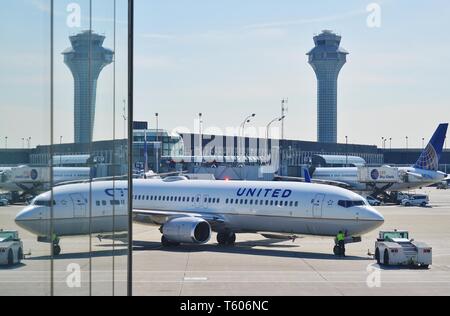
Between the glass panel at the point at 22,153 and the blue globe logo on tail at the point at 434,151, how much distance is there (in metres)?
87.8

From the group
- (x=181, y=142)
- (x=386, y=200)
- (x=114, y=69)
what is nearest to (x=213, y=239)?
(x=114, y=69)

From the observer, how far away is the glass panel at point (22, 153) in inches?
438

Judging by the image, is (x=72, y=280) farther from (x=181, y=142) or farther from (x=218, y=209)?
(x=181, y=142)

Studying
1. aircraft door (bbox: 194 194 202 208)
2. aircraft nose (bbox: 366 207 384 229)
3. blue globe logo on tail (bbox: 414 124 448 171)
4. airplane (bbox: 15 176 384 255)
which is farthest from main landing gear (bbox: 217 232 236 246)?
blue globe logo on tail (bbox: 414 124 448 171)

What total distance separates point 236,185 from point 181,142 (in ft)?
377

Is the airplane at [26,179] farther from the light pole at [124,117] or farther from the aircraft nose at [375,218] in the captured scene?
the aircraft nose at [375,218]

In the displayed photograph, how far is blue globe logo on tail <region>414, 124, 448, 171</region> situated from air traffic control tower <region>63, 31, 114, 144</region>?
8540 centimetres

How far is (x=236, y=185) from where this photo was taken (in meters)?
44.1

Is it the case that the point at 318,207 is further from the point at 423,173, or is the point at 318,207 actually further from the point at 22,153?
the point at 423,173

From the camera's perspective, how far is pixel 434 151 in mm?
98250

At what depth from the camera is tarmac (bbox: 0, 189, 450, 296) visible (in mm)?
11797

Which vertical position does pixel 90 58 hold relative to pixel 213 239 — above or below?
above

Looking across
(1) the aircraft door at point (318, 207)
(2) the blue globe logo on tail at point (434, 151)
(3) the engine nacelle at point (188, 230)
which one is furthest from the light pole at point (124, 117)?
(2) the blue globe logo on tail at point (434, 151)

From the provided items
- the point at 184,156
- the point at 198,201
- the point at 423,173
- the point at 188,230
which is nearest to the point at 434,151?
the point at 423,173
